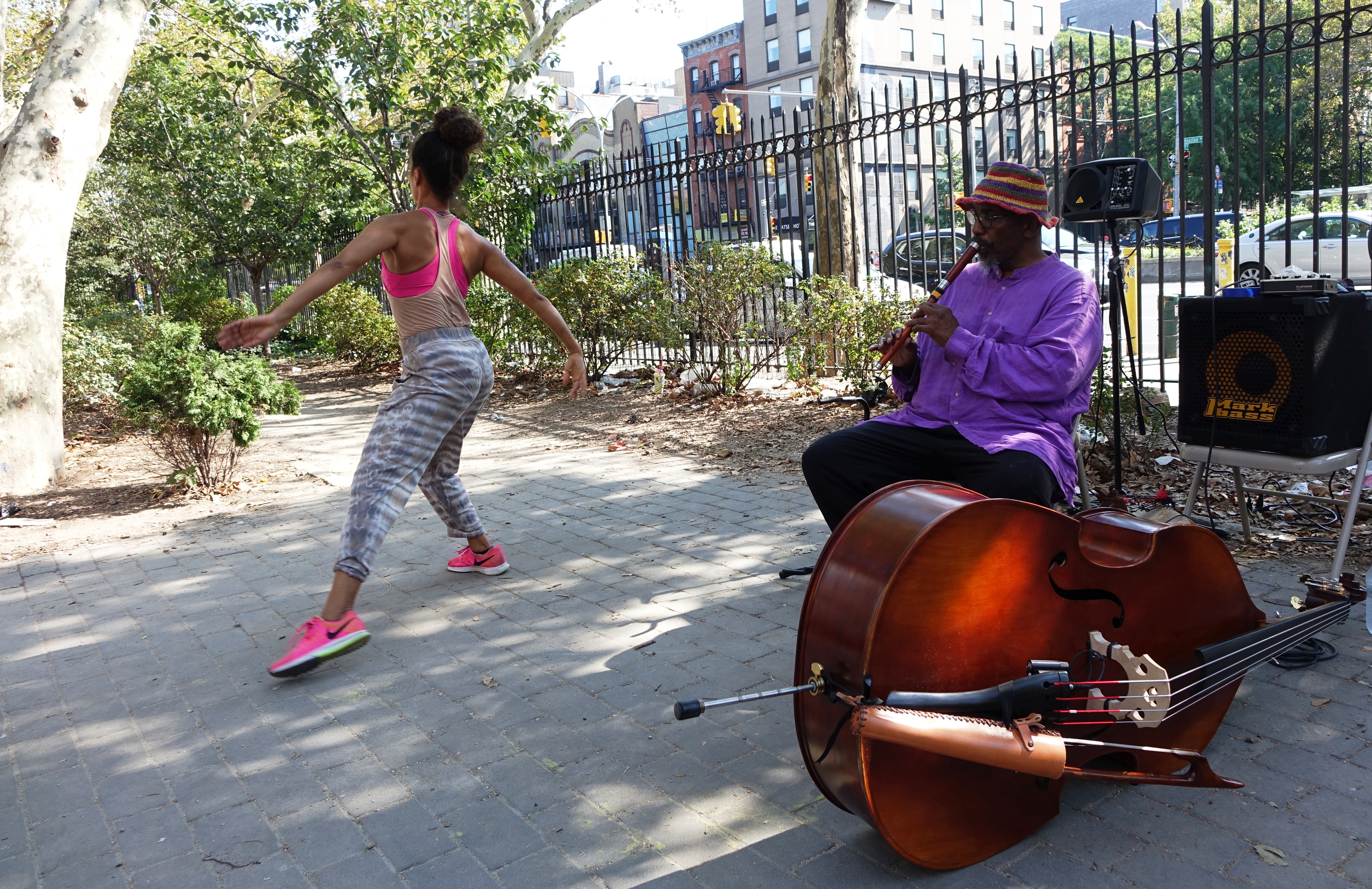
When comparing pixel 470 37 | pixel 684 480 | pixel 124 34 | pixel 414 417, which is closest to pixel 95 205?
pixel 470 37

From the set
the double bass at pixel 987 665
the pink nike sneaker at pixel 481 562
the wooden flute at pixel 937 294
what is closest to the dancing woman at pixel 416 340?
the pink nike sneaker at pixel 481 562

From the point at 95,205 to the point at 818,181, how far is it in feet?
51.6

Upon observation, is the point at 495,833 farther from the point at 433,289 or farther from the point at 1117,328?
the point at 1117,328

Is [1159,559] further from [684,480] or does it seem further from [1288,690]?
[684,480]

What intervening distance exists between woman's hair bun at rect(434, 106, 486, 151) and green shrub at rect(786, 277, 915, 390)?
13.8 feet

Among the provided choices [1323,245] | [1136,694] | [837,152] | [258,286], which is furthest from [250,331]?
[258,286]

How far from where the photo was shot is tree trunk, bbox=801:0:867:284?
10.0m

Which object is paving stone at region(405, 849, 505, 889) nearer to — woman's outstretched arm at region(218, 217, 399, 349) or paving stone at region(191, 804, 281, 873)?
paving stone at region(191, 804, 281, 873)

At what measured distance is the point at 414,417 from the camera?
410 centimetres

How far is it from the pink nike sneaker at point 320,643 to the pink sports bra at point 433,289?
1.20 m

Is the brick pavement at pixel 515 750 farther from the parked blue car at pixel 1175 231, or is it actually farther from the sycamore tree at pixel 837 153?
the sycamore tree at pixel 837 153

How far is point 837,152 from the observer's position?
382 inches

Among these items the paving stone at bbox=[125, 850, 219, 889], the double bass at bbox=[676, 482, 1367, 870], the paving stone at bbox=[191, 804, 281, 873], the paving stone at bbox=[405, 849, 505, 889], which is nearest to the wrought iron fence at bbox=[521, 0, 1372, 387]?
the double bass at bbox=[676, 482, 1367, 870]

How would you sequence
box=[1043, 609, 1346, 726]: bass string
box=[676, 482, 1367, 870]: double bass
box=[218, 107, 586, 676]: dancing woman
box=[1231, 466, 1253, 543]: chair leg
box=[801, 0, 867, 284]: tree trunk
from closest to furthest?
box=[676, 482, 1367, 870]: double bass
box=[1043, 609, 1346, 726]: bass string
box=[218, 107, 586, 676]: dancing woman
box=[1231, 466, 1253, 543]: chair leg
box=[801, 0, 867, 284]: tree trunk
